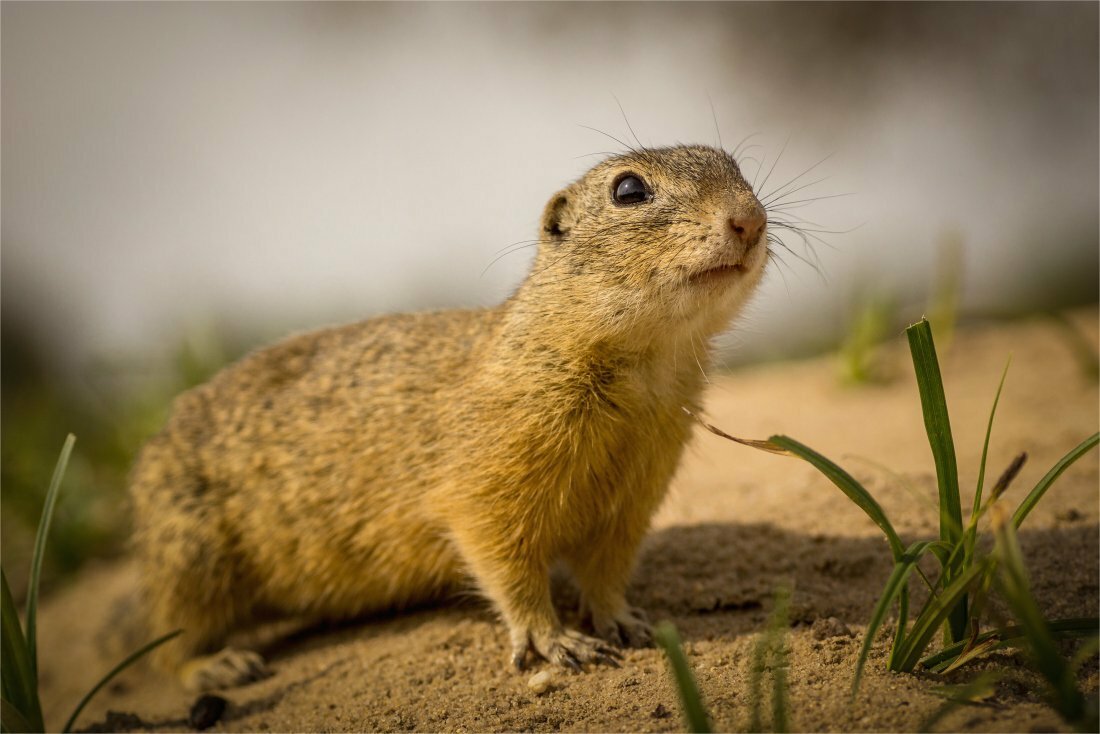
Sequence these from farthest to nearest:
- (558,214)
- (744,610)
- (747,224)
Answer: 1. (558,214)
2. (744,610)
3. (747,224)

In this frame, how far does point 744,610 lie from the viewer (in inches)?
137

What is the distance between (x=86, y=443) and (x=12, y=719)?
5.27 meters

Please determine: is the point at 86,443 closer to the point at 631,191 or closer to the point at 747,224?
the point at 631,191

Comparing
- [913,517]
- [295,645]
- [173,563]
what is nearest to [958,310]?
[913,517]

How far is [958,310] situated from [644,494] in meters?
4.03

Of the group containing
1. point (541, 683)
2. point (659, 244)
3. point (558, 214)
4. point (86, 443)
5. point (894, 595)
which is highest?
point (558, 214)

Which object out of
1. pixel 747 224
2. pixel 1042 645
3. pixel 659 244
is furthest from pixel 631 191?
pixel 1042 645

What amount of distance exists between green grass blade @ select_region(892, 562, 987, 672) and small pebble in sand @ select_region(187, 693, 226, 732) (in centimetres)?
286

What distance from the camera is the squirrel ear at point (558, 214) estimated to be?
3676mm

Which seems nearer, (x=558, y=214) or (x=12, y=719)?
(x=12, y=719)

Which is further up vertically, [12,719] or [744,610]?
[744,610]

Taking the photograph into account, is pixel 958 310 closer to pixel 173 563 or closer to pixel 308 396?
pixel 308 396

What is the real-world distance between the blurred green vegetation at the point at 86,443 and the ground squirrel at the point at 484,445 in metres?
0.97

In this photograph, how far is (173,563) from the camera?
4.33 m
